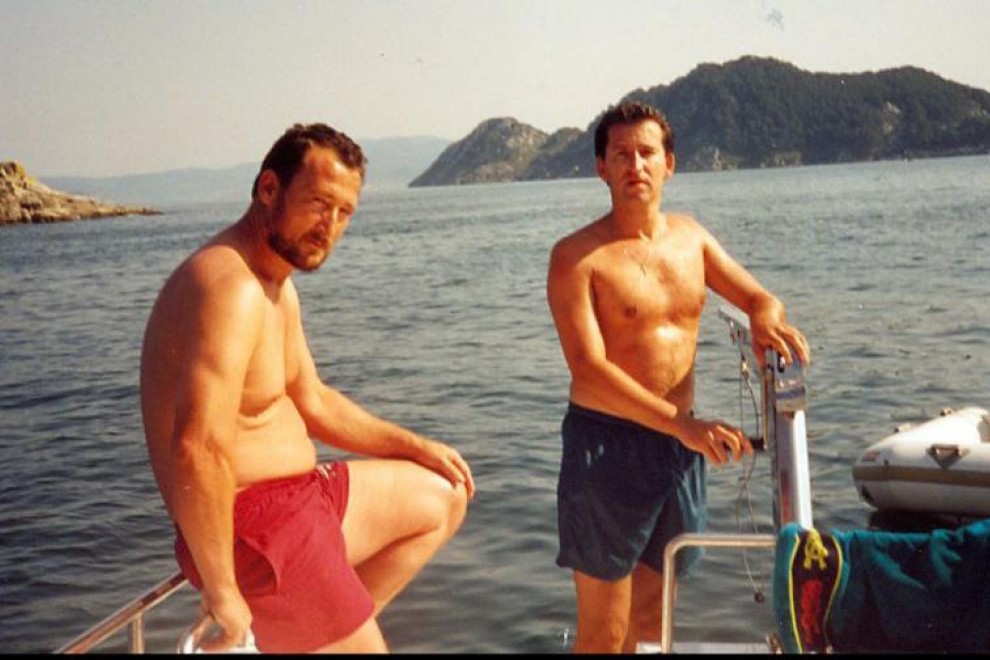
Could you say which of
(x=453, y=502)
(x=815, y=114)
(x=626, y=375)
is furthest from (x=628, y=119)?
(x=815, y=114)

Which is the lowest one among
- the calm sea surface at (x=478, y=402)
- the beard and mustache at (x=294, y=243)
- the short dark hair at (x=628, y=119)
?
the calm sea surface at (x=478, y=402)

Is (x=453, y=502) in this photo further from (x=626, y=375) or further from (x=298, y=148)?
(x=298, y=148)

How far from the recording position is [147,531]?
9125mm

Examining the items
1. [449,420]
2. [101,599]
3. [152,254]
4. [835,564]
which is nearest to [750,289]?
[835,564]

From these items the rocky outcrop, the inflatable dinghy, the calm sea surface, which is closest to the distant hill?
the rocky outcrop

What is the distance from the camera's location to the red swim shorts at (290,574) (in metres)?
2.78

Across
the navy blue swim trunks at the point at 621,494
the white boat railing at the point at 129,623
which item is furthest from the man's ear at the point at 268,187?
the navy blue swim trunks at the point at 621,494

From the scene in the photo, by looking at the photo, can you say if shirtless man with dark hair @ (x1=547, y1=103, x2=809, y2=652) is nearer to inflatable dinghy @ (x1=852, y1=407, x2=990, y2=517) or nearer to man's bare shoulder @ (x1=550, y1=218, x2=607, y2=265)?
man's bare shoulder @ (x1=550, y1=218, x2=607, y2=265)

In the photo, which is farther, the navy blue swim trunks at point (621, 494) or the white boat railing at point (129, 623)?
the navy blue swim trunks at point (621, 494)

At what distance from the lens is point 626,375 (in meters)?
3.46

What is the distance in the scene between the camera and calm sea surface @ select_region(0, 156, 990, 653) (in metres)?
7.09

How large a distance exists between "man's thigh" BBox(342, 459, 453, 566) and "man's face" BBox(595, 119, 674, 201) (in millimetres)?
1161

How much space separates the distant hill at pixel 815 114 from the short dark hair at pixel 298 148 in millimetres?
136068

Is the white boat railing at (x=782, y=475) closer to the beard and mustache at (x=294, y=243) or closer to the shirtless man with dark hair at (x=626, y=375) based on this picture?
the shirtless man with dark hair at (x=626, y=375)
